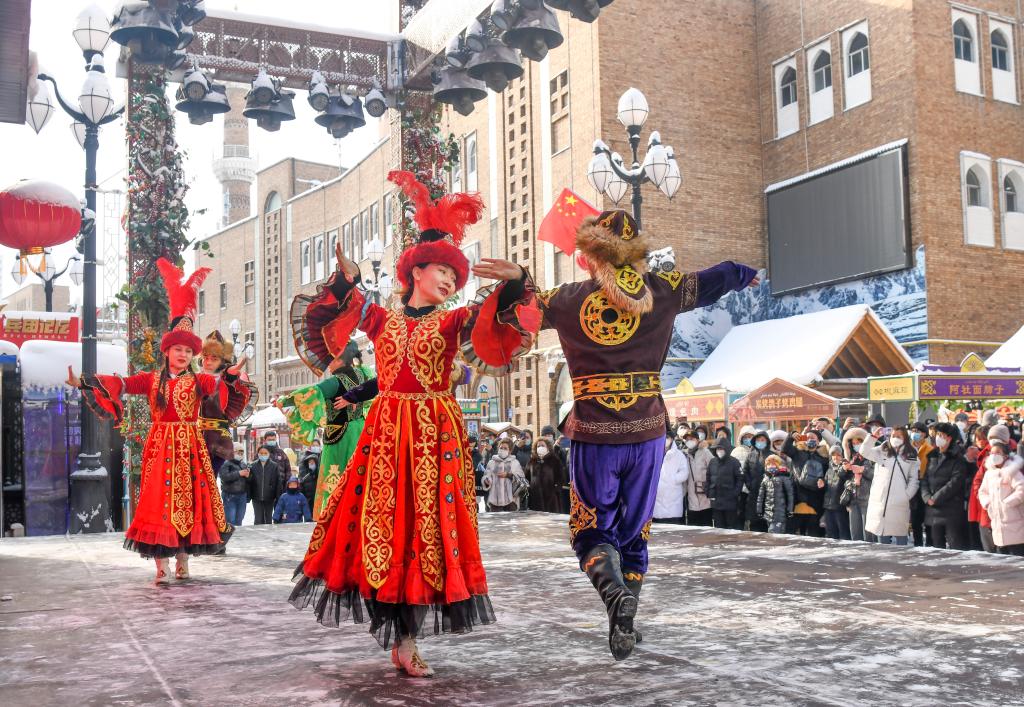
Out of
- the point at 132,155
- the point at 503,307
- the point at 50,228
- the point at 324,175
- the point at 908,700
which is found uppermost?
the point at 324,175

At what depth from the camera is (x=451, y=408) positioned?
4.23 metres

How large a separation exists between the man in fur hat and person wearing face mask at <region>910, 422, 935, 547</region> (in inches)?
211

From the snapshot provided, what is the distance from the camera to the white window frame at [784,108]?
24484 millimetres

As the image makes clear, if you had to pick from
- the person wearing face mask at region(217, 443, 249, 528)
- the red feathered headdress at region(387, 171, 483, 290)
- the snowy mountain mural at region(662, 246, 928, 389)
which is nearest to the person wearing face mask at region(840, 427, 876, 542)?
the red feathered headdress at region(387, 171, 483, 290)

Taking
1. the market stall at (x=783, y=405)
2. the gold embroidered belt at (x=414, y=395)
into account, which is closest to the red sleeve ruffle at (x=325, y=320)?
the gold embroidered belt at (x=414, y=395)

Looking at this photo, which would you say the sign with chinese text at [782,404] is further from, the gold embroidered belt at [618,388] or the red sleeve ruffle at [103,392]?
the gold embroidered belt at [618,388]

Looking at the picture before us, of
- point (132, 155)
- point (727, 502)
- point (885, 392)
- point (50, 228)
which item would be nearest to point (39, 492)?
point (132, 155)

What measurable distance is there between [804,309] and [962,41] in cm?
673

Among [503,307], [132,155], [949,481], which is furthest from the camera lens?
[132,155]

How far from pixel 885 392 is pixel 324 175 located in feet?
129

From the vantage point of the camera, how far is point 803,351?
19531mm

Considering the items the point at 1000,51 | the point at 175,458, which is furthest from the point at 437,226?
the point at 1000,51

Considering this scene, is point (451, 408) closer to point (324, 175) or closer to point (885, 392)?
point (885, 392)

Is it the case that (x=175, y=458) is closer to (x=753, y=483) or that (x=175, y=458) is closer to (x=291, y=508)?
(x=291, y=508)
